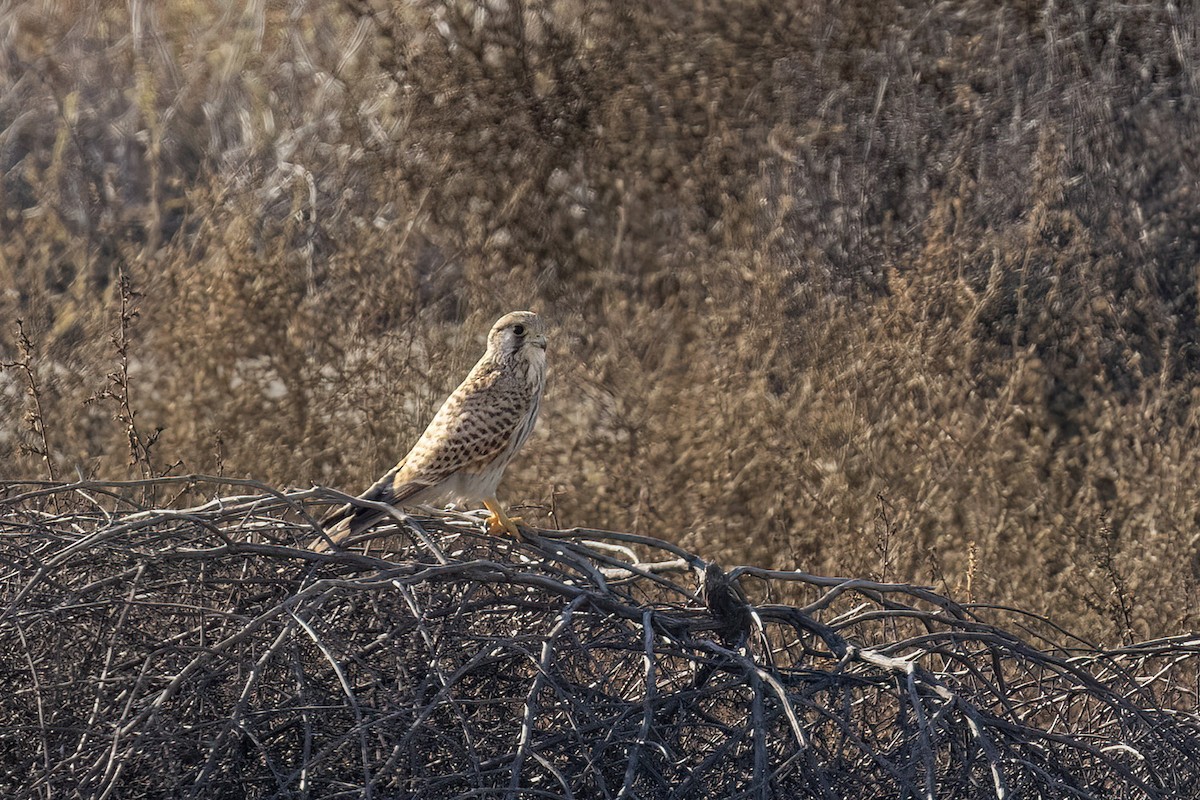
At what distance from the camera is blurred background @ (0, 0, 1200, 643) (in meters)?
6.37

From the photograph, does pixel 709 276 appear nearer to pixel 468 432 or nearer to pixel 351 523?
pixel 468 432

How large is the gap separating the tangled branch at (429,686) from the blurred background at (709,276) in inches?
132

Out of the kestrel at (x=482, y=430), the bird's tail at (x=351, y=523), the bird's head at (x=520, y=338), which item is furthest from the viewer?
the bird's head at (x=520, y=338)

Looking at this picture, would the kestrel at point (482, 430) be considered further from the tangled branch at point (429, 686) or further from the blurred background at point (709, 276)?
the blurred background at point (709, 276)

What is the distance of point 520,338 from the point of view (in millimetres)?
4348

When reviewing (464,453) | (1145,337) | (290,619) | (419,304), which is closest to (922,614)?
(290,619)

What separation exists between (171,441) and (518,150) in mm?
2330

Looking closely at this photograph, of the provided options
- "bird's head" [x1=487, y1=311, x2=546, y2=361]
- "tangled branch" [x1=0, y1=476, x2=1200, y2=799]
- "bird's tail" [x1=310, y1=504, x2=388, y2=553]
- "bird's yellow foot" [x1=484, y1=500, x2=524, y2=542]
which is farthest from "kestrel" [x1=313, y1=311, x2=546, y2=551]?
"tangled branch" [x1=0, y1=476, x2=1200, y2=799]

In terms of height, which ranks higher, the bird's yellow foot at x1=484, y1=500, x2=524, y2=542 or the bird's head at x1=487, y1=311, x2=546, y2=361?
the bird's head at x1=487, y1=311, x2=546, y2=361

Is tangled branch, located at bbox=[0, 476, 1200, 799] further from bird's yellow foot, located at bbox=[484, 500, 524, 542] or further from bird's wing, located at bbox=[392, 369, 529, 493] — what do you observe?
bird's wing, located at bbox=[392, 369, 529, 493]

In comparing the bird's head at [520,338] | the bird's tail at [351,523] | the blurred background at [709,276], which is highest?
the bird's tail at [351,523]

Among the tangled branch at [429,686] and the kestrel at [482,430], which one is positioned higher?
the tangled branch at [429,686]

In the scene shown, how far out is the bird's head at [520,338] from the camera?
4.32 meters

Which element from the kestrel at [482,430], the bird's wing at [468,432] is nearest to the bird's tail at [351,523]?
the kestrel at [482,430]
